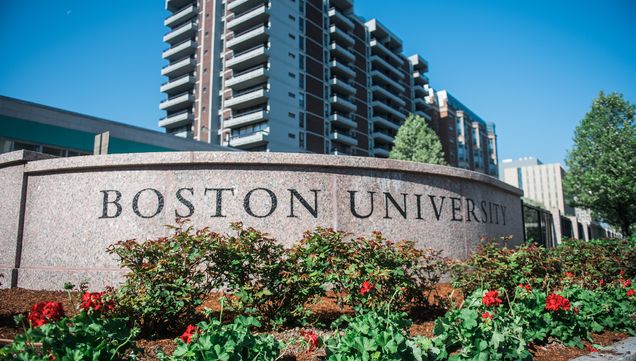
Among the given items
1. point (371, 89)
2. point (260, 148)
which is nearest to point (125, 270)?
point (260, 148)

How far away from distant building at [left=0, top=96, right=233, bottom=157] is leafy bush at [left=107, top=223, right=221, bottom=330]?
1785 centimetres

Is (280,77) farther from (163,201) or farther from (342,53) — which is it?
(163,201)

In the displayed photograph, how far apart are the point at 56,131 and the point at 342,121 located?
35190 mm

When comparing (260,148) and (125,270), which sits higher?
(260,148)

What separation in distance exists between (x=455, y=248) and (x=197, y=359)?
6295 millimetres

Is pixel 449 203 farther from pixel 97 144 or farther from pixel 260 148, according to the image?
pixel 260 148

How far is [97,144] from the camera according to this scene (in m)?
8.88

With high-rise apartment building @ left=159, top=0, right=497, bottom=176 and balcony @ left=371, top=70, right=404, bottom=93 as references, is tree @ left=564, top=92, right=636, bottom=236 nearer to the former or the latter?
high-rise apartment building @ left=159, top=0, right=497, bottom=176

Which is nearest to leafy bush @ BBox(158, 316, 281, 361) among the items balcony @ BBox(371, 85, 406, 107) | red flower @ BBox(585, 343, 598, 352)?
red flower @ BBox(585, 343, 598, 352)

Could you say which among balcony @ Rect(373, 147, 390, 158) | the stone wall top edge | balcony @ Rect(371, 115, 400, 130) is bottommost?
the stone wall top edge

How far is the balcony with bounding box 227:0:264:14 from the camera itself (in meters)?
48.3

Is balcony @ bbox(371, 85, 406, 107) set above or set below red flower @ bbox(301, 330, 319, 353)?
above

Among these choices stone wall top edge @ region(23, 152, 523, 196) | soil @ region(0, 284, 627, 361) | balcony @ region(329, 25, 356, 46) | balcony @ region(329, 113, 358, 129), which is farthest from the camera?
balcony @ region(329, 25, 356, 46)

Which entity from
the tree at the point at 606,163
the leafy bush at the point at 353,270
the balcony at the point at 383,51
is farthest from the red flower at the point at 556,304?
the balcony at the point at 383,51
